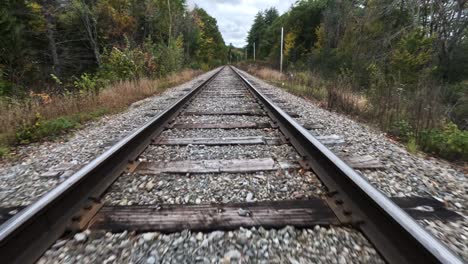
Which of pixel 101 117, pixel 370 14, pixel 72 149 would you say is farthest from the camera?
pixel 370 14

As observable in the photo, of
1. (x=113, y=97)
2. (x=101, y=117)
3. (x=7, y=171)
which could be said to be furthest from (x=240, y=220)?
(x=113, y=97)

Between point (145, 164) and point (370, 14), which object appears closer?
point (145, 164)

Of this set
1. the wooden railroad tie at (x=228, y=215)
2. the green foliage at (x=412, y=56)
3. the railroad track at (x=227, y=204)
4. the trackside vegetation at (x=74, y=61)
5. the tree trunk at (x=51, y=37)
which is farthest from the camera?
the tree trunk at (x=51, y=37)

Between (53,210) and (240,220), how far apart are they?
1174 mm

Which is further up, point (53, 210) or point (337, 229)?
point (53, 210)

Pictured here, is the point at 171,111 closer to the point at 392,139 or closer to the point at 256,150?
the point at 256,150

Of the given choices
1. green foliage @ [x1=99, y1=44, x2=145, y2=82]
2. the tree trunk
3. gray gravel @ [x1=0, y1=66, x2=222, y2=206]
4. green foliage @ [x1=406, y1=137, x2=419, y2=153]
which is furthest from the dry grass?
the tree trunk

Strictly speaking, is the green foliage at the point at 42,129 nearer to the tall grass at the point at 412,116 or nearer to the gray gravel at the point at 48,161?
the gray gravel at the point at 48,161

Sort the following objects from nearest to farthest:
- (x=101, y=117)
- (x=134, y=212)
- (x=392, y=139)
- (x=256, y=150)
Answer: (x=134, y=212) < (x=256, y=150) < (x=392, y=139) < (x=101, y=117)

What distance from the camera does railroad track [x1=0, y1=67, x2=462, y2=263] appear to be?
1323mm

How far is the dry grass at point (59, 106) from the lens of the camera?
3738 millimetres

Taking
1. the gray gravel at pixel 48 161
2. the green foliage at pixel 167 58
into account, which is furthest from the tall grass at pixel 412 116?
the green foliage at pixel 167 58

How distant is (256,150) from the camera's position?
2.89m

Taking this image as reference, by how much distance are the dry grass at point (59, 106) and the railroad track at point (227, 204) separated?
7.20 ft
